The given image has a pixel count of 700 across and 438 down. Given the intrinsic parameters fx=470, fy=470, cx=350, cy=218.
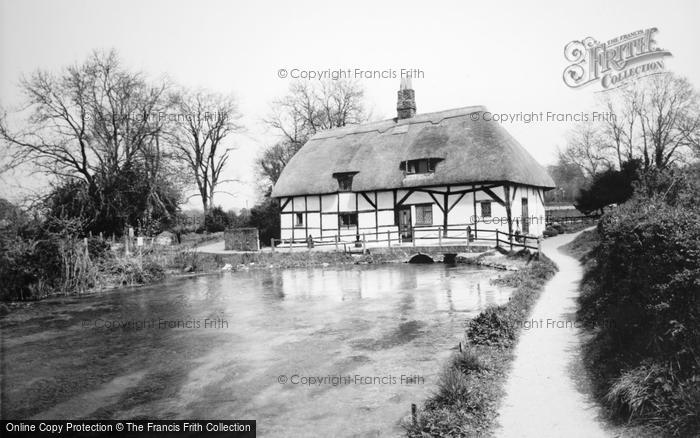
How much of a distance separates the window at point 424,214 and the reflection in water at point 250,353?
862 centimetres

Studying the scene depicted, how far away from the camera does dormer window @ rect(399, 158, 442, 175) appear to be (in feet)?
83.6

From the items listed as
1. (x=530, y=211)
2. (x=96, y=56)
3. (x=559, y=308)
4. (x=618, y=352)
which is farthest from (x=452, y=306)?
(x=96, y=56)

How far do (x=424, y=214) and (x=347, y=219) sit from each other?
→ 15.7 feet

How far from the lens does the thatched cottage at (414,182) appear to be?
24.1 m

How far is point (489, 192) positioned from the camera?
2391cm

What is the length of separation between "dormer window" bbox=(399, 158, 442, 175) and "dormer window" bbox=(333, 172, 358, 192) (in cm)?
322

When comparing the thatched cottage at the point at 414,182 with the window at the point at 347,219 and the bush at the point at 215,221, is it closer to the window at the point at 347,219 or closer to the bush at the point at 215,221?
the window at the point at 347,219

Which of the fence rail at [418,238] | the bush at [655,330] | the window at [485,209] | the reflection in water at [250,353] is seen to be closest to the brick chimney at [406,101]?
the fence rail at [418,238]

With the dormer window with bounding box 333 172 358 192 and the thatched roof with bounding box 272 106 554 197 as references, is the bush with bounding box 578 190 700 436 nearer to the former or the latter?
the thatched roof with bounding box 272 106 554 197

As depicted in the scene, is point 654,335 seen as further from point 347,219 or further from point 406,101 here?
point 406,101

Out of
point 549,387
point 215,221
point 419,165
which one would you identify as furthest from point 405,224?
point 215,221

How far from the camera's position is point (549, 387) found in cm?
636

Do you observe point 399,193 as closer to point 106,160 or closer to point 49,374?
point 106,160

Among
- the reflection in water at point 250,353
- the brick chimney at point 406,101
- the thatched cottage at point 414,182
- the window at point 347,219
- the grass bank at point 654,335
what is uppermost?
the brick chimney at point 406,101
